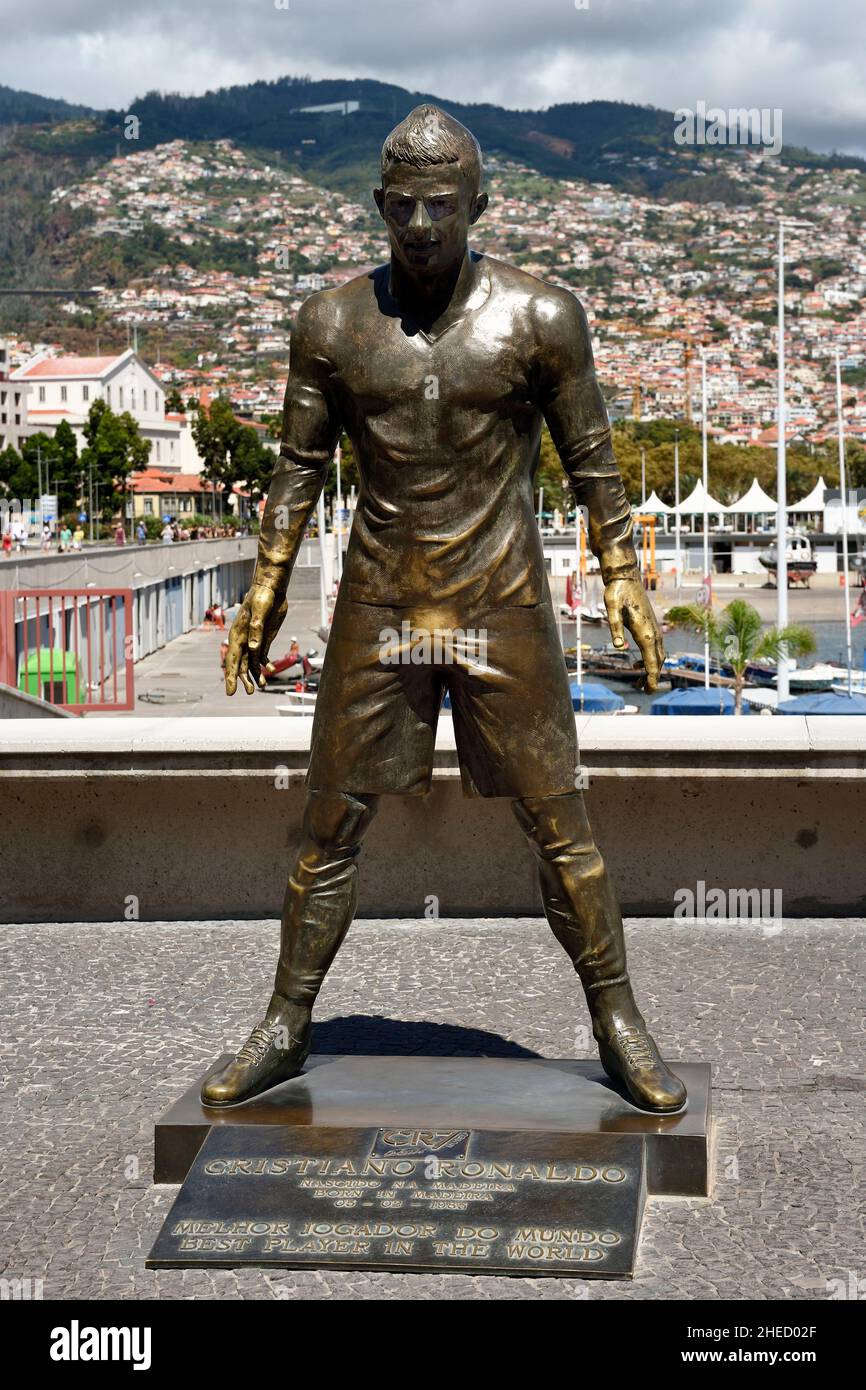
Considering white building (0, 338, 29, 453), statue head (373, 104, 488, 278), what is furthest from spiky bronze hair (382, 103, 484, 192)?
white building (0, 338, 29, 453)

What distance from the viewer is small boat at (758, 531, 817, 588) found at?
92500mm

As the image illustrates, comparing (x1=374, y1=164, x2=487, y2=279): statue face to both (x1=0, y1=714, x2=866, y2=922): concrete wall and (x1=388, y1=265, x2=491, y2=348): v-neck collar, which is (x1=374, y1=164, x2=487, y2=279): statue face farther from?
(x1=0, y1=714, x2=866, y2=922): concrete wall

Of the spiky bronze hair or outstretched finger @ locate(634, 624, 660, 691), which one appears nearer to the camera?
the spiky bronze hair

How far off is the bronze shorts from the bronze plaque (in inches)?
38.2

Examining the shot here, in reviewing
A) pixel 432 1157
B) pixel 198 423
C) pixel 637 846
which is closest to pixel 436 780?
pixel 637 846

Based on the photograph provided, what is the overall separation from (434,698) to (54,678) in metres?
20.3

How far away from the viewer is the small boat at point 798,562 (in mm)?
92500

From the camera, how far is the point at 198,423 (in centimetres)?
11469

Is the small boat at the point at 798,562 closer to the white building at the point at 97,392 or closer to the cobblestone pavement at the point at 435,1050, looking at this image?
the white building at the point at 97,392

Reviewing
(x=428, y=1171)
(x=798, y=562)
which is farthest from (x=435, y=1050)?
(x=798, y=562)

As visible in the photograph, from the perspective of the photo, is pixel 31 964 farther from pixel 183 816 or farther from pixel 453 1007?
pixel 453 1007

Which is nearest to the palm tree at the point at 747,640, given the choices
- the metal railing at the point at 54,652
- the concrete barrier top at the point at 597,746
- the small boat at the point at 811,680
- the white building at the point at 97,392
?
the small boat at the point at 811,680

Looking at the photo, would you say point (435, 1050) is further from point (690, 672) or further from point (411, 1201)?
point (690, 672)

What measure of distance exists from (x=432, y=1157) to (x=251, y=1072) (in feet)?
2.25
